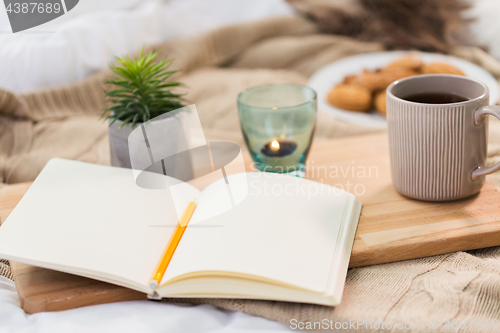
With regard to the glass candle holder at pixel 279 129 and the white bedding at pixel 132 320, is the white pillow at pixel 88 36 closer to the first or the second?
the glass candle holder at pixel 279 129

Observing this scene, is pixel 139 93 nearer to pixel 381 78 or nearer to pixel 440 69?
pixel 381 78

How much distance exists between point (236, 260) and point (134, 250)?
10 cm

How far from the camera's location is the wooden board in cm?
41

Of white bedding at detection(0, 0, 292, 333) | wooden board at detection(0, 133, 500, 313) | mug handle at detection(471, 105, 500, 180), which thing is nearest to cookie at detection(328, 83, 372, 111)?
wooden board at detection(0, 133, 500, 313)

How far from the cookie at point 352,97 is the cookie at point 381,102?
0.02 m

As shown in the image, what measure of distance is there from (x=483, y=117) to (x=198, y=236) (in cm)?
33

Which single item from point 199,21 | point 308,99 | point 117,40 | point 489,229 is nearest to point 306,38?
point 199,21

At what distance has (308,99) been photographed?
2.01 ft

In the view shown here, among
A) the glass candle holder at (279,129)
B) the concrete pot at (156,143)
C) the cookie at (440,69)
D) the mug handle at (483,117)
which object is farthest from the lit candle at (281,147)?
the cookie at (440,69)

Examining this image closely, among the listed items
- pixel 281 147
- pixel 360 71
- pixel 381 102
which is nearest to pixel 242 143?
pixel 281 147

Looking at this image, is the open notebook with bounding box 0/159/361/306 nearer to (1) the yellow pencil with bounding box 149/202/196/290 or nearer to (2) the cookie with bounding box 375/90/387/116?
(1) the yellow pencil with bounding box 149/202/196/290

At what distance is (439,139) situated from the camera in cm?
47

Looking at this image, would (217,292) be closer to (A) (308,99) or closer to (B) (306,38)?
(A) (308,99)

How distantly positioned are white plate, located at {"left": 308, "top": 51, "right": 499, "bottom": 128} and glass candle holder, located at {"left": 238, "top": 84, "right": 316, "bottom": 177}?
0.21 meters
